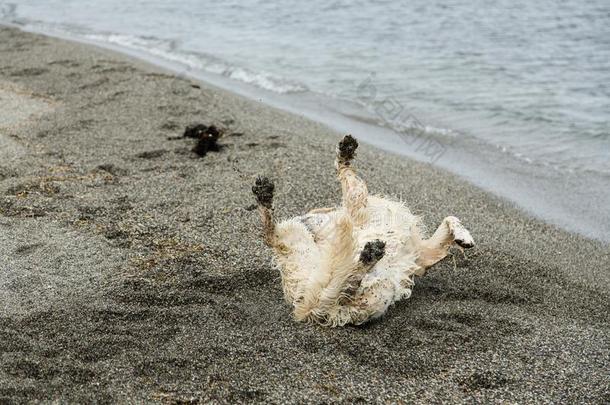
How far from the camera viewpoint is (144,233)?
511 cm

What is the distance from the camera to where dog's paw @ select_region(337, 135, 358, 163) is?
4.71 meters

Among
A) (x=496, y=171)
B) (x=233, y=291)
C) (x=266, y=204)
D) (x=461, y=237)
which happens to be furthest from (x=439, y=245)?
(x=496, y=171)

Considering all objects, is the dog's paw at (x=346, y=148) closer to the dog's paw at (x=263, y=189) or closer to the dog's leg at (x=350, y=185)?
the dog's leg at (x=350, y=185)

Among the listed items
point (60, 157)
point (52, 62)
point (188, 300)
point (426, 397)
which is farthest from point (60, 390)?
point (52, 62)

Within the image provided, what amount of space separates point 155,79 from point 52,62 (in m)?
2.06

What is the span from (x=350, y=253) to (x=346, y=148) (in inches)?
42.6

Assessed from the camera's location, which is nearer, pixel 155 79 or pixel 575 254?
pixel 575 254

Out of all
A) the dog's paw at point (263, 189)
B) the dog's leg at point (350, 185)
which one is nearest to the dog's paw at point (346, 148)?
the dog's leg at point (350, 185)

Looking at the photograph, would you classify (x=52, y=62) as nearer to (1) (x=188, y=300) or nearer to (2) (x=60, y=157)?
(2) (x=60, y=157)

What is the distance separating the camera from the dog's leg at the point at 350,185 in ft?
14.8

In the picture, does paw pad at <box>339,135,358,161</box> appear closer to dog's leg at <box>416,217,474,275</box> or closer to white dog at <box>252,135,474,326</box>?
white dog at <box>252,135,474,326</box>

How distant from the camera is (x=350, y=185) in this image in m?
4.64

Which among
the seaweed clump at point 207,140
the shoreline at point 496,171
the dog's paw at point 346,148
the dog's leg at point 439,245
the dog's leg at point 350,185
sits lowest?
the shoreline at point 496,171

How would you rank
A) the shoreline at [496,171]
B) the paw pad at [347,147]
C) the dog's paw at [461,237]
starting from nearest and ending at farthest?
the dog's paw at [461,237]
the paw pad at [347,147]
the shoreline at [496,171]
